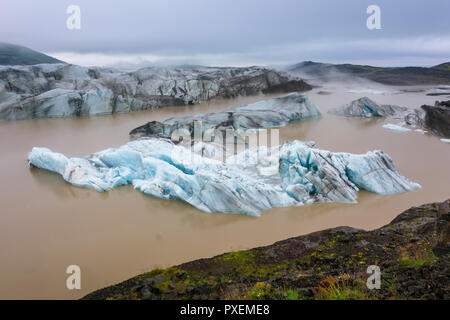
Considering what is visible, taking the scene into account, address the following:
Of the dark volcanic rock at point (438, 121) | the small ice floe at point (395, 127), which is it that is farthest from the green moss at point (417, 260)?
the small ice floe at point (395, 127)

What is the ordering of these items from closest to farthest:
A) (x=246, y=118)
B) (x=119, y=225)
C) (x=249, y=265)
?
(x=249, y=265), (x=119, y=225), (x=246, y=118)

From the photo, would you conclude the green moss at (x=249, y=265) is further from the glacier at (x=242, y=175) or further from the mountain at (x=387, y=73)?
the mountain at (x=387, y=73)

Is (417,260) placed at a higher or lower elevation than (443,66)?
lower

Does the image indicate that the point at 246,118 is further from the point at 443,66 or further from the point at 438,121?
the point at 443,66

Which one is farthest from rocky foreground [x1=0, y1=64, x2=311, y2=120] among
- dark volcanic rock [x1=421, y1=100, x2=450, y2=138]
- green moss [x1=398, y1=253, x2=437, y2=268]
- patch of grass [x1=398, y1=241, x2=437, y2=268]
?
green moss [x1=398, y1=253, x2=437, y2=268]

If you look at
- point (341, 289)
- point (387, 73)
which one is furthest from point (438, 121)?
point (387, 73)

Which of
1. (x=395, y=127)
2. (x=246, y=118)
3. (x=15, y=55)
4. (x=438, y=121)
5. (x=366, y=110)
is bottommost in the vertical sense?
(x=395, y=127)

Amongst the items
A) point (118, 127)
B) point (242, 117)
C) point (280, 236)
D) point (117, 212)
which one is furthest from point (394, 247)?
point (118, 127)
